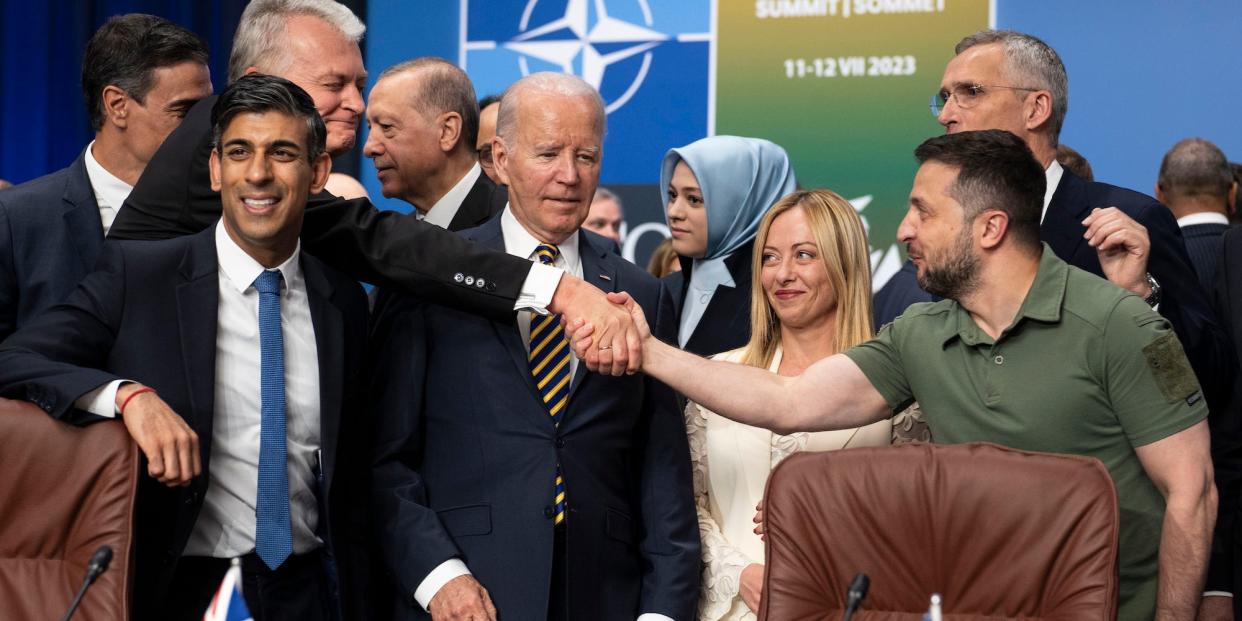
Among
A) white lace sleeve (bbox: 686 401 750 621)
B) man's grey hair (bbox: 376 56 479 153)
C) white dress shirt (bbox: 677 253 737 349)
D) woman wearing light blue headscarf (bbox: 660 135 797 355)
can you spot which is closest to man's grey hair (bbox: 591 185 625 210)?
man's grey hair (bbox: 376 56 479 153)

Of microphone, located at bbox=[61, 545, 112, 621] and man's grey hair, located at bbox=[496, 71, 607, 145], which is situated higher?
man's grey hair, located at bbox=[496, 71, 607, 145]

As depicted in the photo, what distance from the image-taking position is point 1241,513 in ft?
10.4

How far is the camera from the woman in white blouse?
305cm

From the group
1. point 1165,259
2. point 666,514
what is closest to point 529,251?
point 666,514

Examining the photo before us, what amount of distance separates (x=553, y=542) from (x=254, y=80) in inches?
41.8

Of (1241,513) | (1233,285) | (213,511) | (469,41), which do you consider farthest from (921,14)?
(213,511)

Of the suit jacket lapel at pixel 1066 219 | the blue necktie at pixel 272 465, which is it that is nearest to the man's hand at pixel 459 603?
the blue necktie at pixel 272 465

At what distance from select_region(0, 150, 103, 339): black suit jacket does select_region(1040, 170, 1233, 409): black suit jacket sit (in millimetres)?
2227

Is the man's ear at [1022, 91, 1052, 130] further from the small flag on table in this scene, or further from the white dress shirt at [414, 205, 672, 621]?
the small flag on table

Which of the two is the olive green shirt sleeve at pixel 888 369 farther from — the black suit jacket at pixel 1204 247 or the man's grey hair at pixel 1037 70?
the black suit jacket at pixel 1204 247

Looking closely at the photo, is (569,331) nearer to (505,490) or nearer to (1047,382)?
(505,490)

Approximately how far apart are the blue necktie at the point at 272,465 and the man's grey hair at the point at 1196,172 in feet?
11.4

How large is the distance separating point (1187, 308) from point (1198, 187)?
2.01 meters

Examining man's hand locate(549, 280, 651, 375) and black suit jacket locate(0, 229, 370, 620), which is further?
man's hand locate(549, 280, 651, 375)
